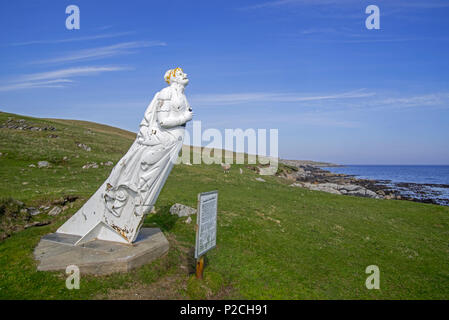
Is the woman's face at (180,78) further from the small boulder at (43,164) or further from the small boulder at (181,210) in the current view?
the small boulder at (43,164)

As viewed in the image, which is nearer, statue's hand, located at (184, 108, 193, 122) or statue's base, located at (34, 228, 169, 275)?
statue's base, located at (34, 228, 169, 275)

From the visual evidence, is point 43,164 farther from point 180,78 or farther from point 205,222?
point 205,222

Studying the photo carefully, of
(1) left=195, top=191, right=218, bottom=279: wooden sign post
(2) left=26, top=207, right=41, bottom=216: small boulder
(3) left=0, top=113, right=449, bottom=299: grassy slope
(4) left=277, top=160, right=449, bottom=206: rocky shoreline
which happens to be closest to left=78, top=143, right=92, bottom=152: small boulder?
(3) left=0, top=113, right=449, bottom=299: grassy slope

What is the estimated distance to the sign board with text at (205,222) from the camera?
8.27m

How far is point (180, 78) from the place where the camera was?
10.2m

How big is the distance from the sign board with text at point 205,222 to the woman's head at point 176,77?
160 inches

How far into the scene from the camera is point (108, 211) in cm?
1027

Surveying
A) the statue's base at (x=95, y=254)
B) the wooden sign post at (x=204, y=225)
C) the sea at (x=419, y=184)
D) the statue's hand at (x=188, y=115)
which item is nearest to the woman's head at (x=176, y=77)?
the statue's hand at (x=188, y=115)

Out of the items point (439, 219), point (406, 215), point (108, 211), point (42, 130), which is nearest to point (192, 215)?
point (108, 211)

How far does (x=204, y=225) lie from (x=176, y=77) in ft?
16.7

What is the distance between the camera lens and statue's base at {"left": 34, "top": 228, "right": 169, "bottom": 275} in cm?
872

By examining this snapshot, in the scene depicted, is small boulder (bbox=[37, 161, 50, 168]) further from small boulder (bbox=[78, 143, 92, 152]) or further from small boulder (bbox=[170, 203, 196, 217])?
small boulder (bbox=[170, 203, 196, 217])

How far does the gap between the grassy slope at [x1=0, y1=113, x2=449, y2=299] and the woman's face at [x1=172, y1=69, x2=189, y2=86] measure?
242 inches
